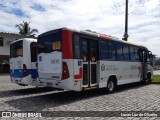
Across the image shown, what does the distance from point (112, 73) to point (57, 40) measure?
12.8 feet

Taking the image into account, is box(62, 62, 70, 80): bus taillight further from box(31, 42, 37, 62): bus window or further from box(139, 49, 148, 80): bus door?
box(139, 49, 148, 80): bus door

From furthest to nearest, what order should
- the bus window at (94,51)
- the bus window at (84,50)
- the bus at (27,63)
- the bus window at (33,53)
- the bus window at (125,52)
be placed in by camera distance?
the bus window at (125,52) → the bus window at (33,53) → the bus at (27,63) → the bus window at (94,51) → the bus window at (84,50)

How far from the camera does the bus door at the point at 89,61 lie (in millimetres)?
10216

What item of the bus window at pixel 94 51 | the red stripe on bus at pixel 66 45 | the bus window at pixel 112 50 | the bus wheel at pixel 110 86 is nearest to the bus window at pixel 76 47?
the red stripe on bus at pixel 66 45

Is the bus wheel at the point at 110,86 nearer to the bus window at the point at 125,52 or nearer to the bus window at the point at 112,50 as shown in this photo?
the bus window at the point at 112,50

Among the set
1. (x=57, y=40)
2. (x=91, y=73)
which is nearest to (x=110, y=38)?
(x=91, y=73)

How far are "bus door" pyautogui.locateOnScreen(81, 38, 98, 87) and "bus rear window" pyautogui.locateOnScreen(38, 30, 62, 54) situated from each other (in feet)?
3.64

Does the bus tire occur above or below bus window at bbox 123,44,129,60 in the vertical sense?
below

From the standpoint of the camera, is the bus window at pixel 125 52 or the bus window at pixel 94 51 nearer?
the bus window at pixel 94 51

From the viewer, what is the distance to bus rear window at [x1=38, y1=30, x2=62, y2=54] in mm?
9711

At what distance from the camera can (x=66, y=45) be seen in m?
9.38

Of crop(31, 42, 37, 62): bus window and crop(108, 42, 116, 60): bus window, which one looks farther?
crop(108, 42, 116, 60): bus window

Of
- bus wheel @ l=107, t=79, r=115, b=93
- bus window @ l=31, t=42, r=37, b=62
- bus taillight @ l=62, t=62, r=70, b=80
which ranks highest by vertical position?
bus window @ l=31, t=42, r=37, b=62

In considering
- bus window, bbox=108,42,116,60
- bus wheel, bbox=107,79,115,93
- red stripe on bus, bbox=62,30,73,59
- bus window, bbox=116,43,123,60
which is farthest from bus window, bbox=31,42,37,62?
bus window, bbox=116,43,123,60
